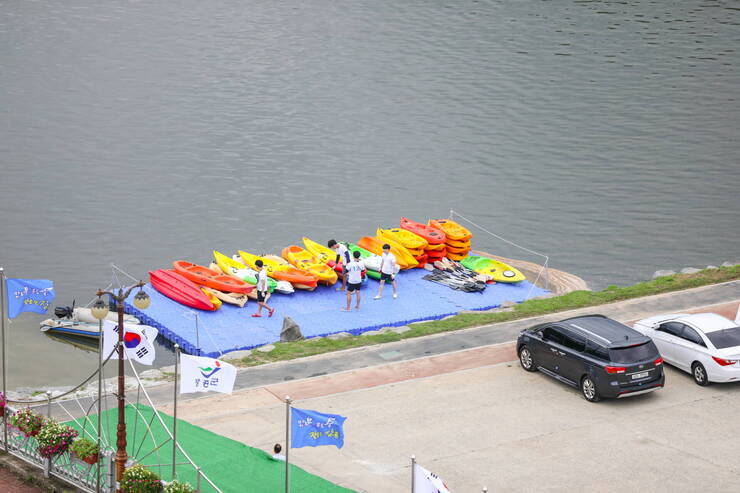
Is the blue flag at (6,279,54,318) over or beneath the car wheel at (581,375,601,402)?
over

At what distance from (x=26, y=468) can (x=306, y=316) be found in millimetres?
13372

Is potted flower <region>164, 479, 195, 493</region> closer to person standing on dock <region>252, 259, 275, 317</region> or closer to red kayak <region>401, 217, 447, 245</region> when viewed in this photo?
person standing on dock <region>252, 259, 275, 317</region>

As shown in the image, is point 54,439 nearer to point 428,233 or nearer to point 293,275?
point 293,275

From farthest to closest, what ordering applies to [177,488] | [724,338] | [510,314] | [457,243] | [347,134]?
[347,134] < [457,243] < [510,314] < [724,338] < [177,488]

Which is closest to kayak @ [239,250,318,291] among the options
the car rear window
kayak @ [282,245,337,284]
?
kayak @ [282,245,337,284]

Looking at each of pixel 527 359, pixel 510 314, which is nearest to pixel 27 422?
pixel 527 359

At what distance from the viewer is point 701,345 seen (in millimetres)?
25062

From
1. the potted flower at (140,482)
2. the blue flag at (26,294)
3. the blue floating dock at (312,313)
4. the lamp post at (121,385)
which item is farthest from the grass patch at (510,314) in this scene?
the potted flower at (140,482)

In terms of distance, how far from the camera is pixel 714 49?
8244cm

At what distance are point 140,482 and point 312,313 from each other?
15.5 metres

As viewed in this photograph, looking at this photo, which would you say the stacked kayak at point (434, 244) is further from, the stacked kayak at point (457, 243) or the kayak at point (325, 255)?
the kayak at point (325, 255)

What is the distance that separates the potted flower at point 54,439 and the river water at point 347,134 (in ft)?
40.1

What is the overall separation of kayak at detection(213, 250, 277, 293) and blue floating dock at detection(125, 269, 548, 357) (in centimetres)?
52

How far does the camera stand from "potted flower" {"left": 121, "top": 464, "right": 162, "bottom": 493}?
1747 centimetres
